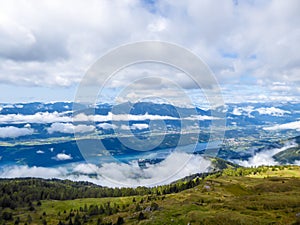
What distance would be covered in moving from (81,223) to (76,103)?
96.2 metres

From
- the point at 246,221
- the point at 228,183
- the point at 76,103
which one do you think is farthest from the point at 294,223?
the point at 228,183

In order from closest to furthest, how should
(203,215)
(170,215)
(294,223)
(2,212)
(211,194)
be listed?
(294,223)
(203,215)
(170,215)
(211,194)
(2,212)

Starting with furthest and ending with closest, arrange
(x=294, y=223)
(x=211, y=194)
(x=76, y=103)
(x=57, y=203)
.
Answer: (x=57, y=203), (x=211, y=194), (x=294, y=223), (x=76, y=103)

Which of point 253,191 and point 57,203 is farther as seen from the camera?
point 57,203

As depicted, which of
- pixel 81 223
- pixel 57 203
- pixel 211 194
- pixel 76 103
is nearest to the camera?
pixel 76 103

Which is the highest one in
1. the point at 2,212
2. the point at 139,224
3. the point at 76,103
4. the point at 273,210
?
the point at 76,103

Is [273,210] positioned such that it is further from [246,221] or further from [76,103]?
[76,103]

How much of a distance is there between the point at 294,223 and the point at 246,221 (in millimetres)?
12012

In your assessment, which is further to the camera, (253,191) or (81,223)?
(253,191)

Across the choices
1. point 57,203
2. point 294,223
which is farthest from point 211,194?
point 57,203

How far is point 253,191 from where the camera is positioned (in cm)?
14075

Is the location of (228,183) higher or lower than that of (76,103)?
lower

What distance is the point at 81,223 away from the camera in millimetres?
119938

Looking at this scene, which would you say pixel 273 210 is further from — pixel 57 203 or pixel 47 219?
pixel 57 203
